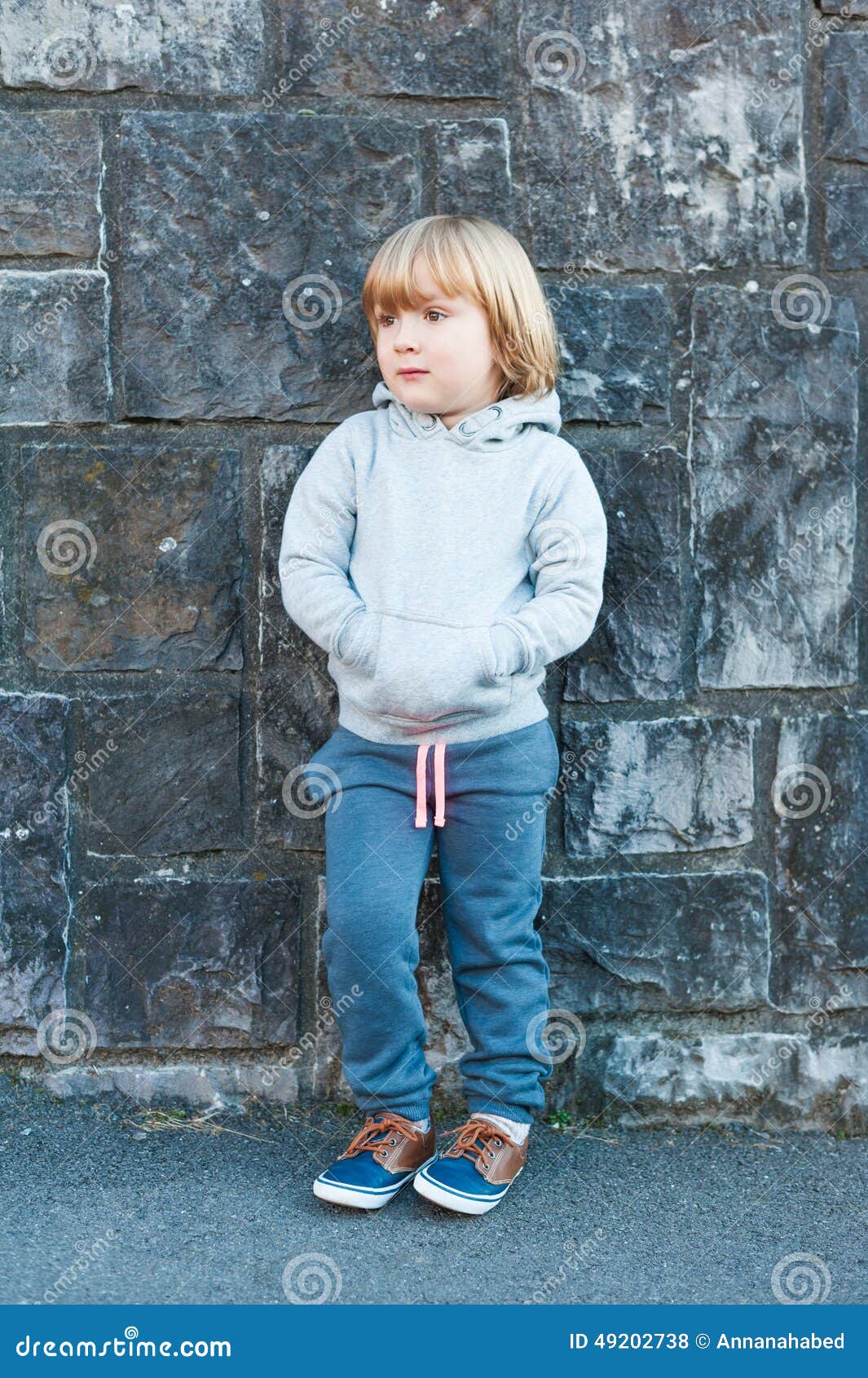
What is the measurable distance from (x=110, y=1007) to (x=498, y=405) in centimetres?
135

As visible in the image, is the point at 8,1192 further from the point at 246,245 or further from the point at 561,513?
the point at 246,245

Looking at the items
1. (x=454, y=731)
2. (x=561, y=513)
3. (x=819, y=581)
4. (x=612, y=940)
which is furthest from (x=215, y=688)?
(x=819, y=581)

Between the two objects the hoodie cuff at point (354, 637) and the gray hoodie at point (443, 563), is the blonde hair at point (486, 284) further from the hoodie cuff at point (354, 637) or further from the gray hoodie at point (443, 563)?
the hoodie cuff at point (354, 637)

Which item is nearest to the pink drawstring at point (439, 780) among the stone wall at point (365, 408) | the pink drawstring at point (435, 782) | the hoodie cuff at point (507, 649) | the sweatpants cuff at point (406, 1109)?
the pink drawstring at point (435, 782)

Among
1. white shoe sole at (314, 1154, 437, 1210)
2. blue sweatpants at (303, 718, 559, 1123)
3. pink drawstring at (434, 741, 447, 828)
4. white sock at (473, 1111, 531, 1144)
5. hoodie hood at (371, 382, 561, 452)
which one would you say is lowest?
white shoe sole at (314, 1154, 437, 1210)

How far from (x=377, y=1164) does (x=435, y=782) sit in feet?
2.17

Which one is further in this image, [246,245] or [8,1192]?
[246,245]

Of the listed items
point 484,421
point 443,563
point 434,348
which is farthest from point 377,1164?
point 434,348

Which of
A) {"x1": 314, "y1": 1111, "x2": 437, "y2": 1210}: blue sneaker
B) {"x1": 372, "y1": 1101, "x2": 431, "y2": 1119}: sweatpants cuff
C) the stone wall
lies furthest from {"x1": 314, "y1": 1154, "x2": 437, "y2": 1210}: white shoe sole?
the stone wall

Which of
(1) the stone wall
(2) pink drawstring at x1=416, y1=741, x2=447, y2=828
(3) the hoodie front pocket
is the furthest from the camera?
→ (1) the stone wall

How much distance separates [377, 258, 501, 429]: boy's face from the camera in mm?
2094

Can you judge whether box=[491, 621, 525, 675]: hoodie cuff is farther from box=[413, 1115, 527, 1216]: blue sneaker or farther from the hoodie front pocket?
box=[413, 1115, 527, 1216]: blue sneaker

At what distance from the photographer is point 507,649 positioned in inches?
79.8

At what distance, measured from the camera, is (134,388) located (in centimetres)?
233
